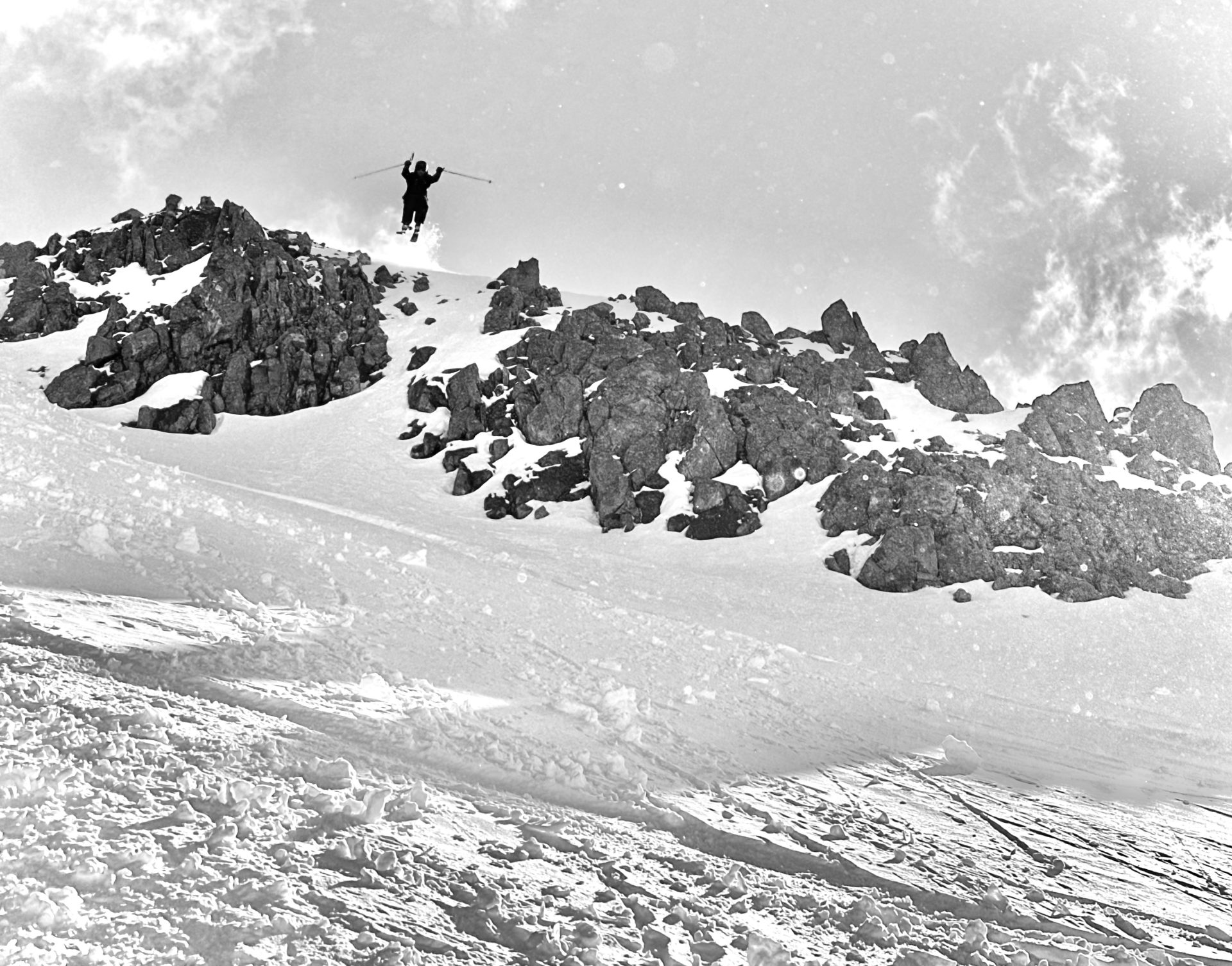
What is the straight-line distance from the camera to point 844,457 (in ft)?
131

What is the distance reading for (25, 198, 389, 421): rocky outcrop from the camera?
158 ft

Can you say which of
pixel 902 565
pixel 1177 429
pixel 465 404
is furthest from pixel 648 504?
pixel 1177 429

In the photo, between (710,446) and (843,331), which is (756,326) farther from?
(710,446)

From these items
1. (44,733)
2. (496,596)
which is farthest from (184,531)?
(44,733)

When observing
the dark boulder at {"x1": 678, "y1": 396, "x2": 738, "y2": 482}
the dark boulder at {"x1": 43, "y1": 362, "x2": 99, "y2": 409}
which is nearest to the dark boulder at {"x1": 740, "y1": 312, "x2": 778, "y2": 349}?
the dark boulder at {"x1": 678, "y1": 396, "x2": 738, "y2": 482}

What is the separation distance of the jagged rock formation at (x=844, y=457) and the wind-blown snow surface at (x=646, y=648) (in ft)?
11.3

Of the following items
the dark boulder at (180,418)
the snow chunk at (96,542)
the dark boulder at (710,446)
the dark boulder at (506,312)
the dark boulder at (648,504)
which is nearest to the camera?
the snow chunk at (96,542)

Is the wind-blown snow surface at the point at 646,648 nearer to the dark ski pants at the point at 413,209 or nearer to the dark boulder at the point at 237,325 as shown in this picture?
the dark ski pants at the point at 413,209

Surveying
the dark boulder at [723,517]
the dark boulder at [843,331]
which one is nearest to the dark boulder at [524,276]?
the dark boulder at [843,331]

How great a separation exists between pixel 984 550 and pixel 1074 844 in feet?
93.0

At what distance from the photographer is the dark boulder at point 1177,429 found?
134ft

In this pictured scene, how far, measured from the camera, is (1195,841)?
721 cm

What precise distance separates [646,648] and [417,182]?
1649 cm

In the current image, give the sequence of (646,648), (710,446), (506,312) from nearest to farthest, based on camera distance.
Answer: (646,648) → (710,446) → (506,312)
